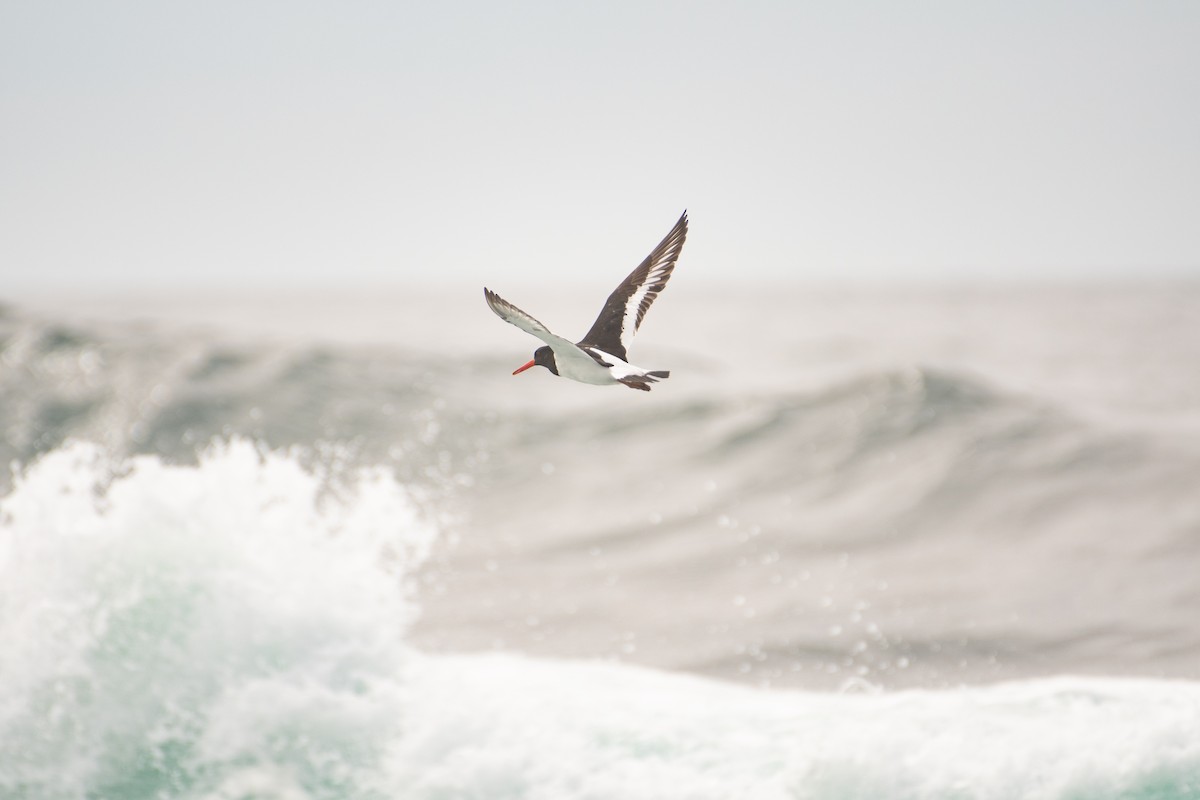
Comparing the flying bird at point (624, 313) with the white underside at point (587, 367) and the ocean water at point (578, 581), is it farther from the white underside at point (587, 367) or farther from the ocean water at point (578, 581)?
the ocean water at point (578, 581)

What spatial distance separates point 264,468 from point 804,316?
39654mm

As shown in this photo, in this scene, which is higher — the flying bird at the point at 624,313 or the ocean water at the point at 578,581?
the flying bird at the point at 624,313

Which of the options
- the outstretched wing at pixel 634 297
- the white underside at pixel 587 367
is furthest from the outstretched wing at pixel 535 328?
the outstretched wing at pixel 634 297

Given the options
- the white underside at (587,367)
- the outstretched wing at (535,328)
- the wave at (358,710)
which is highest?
the outstretched wing at (535,328)

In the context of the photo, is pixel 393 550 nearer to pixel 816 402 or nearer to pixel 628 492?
pixel 628 492

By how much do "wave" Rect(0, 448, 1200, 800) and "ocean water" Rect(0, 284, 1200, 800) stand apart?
0.10 ft

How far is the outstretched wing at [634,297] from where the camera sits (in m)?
5.38

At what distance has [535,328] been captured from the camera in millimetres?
4176

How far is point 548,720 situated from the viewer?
28.4 feet

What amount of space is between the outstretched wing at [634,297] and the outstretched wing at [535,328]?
766 millimetres

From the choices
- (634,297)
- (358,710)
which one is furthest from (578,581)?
(634,297)

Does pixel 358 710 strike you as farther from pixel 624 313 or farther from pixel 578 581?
pixel 624 313

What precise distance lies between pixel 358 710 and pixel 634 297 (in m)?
4.97

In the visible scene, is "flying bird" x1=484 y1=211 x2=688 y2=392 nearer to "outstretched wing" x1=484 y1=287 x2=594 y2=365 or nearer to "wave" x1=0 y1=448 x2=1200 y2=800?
"outstretched wing" x1=484 y1=287 x2=594 y2=365
